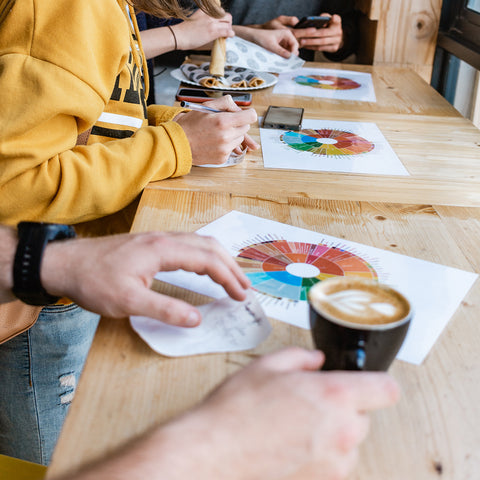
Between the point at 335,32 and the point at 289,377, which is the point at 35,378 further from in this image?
the point at 335,32

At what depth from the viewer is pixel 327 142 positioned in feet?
3.78

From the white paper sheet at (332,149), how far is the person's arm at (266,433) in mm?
647

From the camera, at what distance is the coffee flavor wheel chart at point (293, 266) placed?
65 cm

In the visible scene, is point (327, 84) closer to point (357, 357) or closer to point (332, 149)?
point (332, 149)

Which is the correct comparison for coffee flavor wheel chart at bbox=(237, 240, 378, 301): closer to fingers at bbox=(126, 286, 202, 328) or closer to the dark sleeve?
fingers at bbox=(126, 286, 202, 328)

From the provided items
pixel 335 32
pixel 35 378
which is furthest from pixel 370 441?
pixel 335 32

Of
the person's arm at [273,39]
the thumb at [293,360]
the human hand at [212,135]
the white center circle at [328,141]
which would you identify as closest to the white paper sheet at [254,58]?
the person's arm at [273,39]

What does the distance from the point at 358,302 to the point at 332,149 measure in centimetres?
67

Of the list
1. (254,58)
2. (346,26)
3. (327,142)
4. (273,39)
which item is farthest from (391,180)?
(346,26)

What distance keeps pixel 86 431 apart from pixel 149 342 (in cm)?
11

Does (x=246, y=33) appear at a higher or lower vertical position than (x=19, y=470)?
higher

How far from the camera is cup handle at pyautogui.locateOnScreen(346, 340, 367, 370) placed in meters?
0.44

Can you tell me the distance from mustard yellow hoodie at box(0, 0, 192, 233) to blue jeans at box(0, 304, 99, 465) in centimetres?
22

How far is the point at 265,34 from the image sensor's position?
1.83 m
